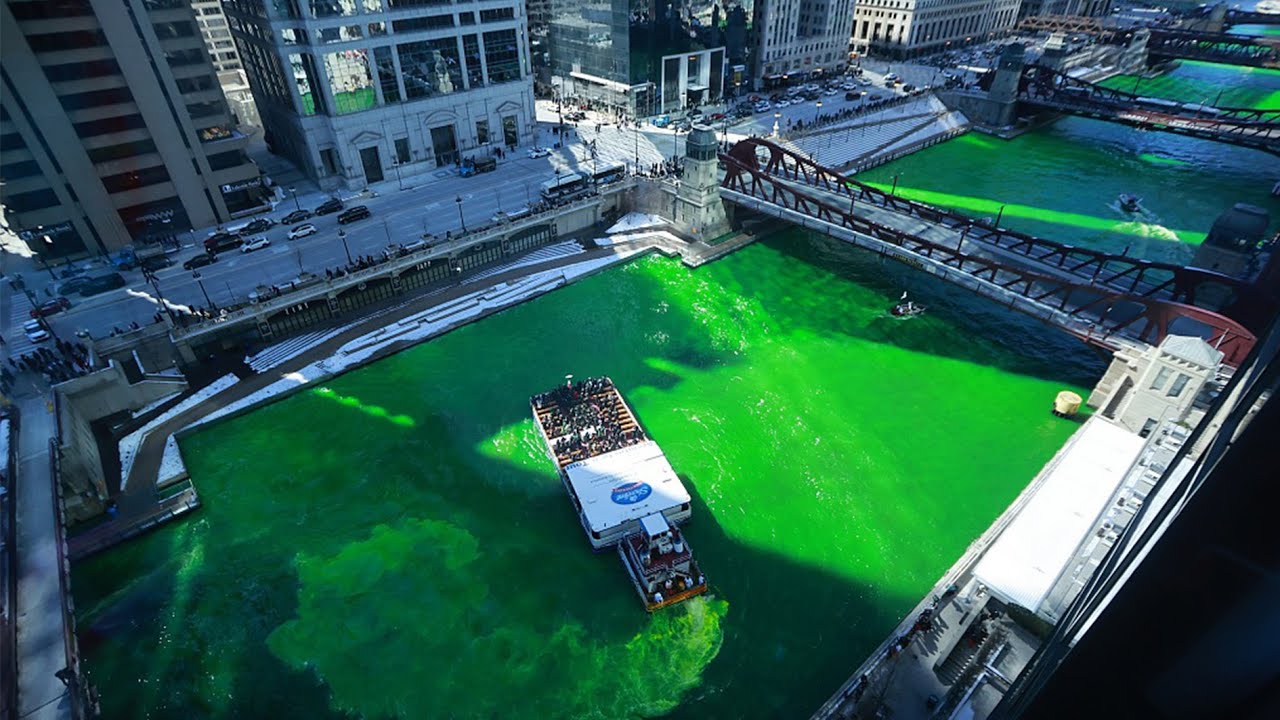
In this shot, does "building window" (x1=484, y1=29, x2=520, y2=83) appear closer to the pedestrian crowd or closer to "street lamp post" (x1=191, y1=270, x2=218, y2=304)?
"street lamp post" (x1=191, y1=270, x2=218, y2=304)

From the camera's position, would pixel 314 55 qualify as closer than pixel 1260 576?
No

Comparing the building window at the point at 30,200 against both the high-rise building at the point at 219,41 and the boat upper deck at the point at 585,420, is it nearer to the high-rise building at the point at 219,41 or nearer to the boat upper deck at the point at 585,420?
the boat upper deck at the point at 585,420

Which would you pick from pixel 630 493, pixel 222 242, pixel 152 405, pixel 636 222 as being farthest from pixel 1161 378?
pixel 222 242

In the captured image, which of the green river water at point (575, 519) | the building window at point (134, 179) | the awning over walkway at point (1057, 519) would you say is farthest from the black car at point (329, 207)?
the awning over walkway at point (1057, 519)

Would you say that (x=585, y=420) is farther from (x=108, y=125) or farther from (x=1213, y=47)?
(x=1213, y=47)

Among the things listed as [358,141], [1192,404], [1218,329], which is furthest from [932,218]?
[358,141]

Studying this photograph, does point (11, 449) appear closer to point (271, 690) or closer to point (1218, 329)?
point (271, 690)
